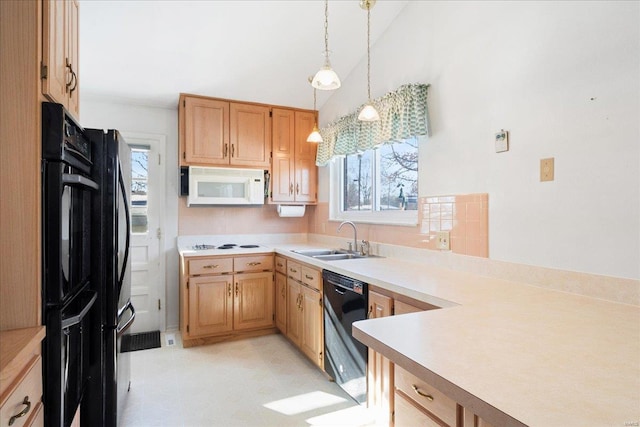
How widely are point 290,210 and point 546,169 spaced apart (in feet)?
8.51

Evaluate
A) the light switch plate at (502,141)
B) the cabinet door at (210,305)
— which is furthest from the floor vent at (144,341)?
the light switch plate at (502,141)

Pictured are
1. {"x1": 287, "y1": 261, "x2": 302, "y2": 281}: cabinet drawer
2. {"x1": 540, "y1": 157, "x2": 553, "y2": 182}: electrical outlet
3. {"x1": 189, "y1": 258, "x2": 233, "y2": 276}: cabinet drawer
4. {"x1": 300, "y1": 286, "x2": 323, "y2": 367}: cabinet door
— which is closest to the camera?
{"x1": 540, "y1": 157, "x2": 553, "y2": 182}: electrical outlet

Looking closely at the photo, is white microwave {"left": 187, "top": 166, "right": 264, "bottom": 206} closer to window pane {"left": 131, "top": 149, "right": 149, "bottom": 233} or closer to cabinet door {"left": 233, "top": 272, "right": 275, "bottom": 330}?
window pane {"left": 131, "top": 149, "right": 149, "bottom": 233}

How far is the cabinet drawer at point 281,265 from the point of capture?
3197mm

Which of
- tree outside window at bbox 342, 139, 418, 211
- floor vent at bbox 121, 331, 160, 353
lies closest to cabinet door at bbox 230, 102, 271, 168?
tree outside window at bbox 342, 139, 418, 211

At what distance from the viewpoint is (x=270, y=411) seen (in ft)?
7.06

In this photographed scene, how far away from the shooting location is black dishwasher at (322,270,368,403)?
6.82ft

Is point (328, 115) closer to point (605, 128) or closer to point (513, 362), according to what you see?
point (605, 128)

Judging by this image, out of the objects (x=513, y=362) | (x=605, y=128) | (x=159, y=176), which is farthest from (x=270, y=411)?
(x=159, y=176)

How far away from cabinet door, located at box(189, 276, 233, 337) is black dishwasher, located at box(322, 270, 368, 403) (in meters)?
1.14

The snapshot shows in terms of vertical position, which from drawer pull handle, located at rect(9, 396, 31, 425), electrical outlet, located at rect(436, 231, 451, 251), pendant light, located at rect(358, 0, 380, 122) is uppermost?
pendant light, located at rect(358, 0, 380, 122)

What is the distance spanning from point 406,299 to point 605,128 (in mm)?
1119

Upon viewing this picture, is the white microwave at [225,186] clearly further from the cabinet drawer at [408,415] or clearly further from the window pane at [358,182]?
the cabinet drawer at [408,415]

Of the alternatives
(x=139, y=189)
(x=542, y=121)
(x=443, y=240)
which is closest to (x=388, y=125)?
(x=443, y=240)
